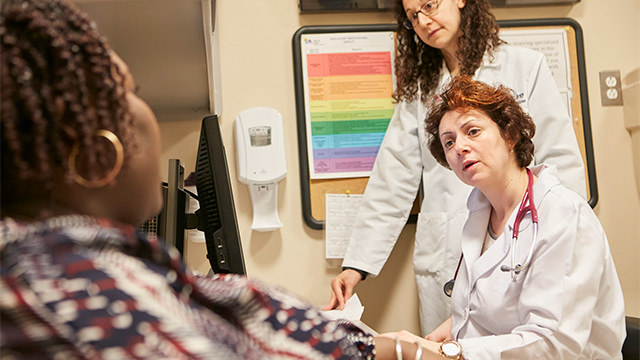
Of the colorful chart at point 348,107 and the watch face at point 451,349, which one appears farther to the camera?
the colorful chart at point 348,107

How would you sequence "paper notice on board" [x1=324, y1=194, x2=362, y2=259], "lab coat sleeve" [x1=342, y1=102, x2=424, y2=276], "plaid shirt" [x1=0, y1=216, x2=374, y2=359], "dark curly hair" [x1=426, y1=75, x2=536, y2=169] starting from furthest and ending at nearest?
"paper notice on board" [x1=324, y1=194, x2=362, y2=259], "lab coat sleeve" [x1=342, y1=102, x2=424, y2=276], "dark curly hair" [x1=426, y1=75, x2=536, y2=169], "plaid shirt" [x1=0, y1=216, x2=374, y2=359]

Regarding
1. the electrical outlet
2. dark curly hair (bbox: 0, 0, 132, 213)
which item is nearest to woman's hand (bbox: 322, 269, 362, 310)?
the electrical outlet

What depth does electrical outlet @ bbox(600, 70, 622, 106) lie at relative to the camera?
6.79 feet

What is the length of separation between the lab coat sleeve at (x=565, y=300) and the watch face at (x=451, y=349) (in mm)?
15

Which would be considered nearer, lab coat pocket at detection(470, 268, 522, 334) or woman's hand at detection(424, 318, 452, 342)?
lab coat pocket at detection(470, 268, 522, 334)

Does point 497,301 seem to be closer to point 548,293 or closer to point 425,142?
point 548,293

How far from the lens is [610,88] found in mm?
2076

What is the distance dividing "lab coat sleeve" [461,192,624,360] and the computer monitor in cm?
46

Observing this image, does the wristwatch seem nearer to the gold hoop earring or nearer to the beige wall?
the gold hoop earring

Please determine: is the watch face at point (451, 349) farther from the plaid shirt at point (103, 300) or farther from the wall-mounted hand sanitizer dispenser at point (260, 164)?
the wall-mounted hand sanitizer dispenser at point (260, 164)

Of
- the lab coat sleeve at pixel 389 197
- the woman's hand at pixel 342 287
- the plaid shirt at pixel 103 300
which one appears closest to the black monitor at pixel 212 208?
the plaid shirt at pixel 103 300

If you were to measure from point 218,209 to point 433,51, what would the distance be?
47.6 inches

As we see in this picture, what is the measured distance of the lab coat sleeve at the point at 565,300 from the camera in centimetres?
99

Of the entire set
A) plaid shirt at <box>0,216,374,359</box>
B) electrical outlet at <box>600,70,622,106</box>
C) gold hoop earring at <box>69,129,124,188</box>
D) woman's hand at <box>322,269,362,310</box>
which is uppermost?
electrical outlet at <box>600,70,622,106</box>
